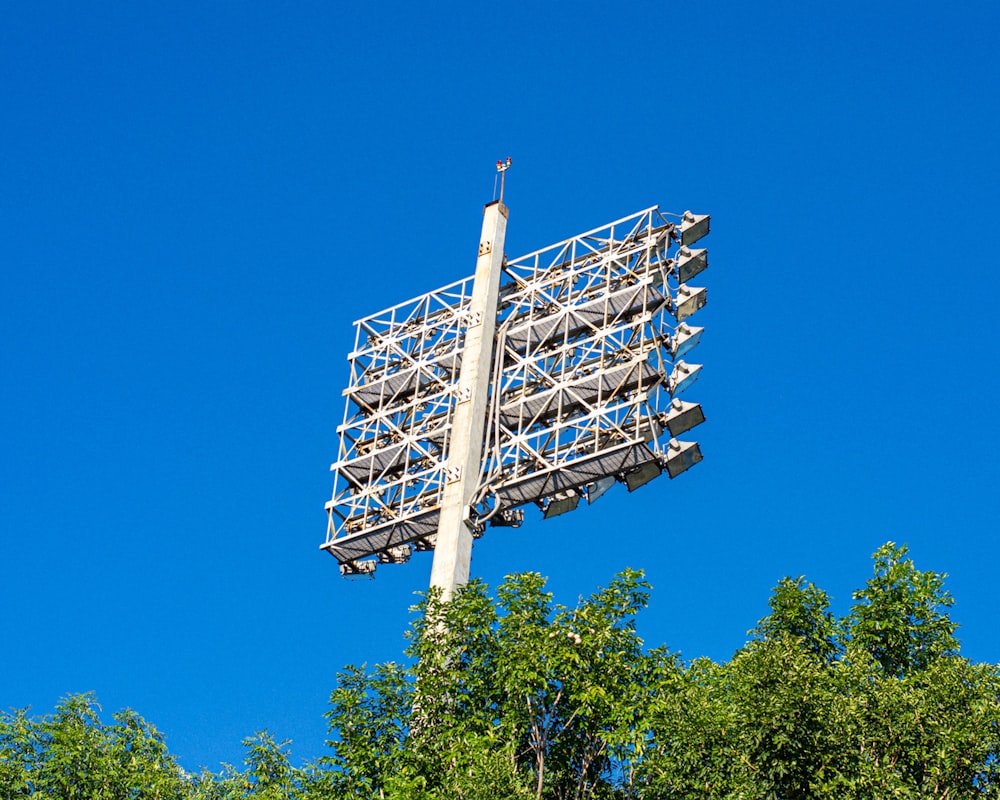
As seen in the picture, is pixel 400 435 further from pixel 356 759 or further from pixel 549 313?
pixel 356 759

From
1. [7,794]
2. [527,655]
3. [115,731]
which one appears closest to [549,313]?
[527,655]

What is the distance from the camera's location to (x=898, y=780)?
33.2 m

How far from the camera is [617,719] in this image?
36.2 m

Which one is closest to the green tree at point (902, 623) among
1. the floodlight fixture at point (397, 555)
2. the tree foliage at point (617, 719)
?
the tree foliage at point (617, 719)

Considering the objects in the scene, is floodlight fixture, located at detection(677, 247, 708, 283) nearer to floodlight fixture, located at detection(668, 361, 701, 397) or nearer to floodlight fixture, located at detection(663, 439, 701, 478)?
floodlight fixture, located at detection(668, 361, 701, 397)

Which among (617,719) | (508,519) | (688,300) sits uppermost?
(688,300)

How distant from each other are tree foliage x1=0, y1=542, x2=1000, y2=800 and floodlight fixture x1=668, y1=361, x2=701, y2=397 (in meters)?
6.14

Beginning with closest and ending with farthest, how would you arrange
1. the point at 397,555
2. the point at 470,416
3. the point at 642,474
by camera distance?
1. the point at 642,474
2. the point at 470,416
3. the point at 397,555

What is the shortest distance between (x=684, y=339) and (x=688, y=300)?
1.40 meters

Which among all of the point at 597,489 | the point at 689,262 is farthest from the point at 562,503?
the point at 689,262

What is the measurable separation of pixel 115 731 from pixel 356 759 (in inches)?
Result: 393

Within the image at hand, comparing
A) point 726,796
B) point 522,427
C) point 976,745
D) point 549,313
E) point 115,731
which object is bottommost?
point 726,796

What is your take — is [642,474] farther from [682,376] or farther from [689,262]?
[689,262]

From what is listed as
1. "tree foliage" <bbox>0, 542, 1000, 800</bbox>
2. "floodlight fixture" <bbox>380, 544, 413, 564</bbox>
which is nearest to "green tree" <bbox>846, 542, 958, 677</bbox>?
"tree foliage" <bbox>0, 542, 1000, 800</bbox>
